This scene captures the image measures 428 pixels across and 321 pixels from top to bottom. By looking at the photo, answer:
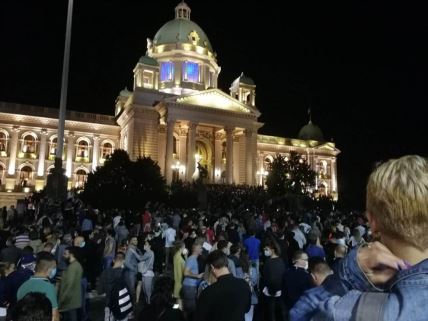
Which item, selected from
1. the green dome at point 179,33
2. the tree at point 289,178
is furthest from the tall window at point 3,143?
the tree at point 289,178

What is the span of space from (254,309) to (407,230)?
7443 millimetres

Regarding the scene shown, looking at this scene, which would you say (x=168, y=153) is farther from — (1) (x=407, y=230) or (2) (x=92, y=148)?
(1) (x=407, y=230)

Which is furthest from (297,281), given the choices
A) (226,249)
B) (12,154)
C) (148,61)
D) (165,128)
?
(12,154)

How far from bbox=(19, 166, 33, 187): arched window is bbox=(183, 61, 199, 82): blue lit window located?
2431 centimetres

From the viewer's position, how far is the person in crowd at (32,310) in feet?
9.82

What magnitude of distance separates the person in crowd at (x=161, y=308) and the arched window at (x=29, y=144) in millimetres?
50669

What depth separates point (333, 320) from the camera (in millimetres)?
1431

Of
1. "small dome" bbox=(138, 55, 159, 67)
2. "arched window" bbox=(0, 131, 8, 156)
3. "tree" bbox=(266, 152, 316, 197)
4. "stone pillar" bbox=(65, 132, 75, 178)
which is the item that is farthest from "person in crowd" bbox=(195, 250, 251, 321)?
"arched window" bbox=(0, 131, 8, 156)

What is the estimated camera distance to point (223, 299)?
14.1 ft

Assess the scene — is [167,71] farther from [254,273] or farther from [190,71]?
[254,273]

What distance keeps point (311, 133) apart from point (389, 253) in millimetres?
72013

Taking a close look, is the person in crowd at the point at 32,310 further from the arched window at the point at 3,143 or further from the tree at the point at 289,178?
the arched window at the point at 3,143

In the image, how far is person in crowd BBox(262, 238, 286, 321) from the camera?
6.98m

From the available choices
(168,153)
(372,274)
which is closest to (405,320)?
(372,274)
